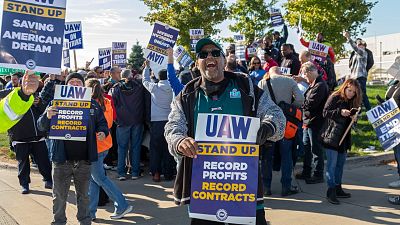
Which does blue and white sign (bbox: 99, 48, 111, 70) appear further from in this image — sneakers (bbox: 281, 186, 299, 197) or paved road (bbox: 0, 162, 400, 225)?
sneakers (bbox: 281, 186, 299, 197)

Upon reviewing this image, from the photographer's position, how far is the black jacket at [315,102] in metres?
7.21

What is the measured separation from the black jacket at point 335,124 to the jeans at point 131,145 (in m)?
3.81

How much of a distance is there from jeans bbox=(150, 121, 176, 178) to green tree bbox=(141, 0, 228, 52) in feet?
62.2

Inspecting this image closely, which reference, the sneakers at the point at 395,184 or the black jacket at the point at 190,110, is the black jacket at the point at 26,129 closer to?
the black jacket at the point at 190,110

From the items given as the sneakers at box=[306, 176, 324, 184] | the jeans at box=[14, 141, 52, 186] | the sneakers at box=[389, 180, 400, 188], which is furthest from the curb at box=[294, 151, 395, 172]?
the jeans at box=[14, 141, 52, 186]

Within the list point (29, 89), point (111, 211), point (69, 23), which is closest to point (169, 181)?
point (111, 211)

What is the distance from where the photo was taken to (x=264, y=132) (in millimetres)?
2965

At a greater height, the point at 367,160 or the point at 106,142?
the point at 106,142

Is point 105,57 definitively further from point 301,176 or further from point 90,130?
point 90,130

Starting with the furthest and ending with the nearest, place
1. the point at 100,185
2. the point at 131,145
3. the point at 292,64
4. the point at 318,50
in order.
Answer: the point at 318,50 → the point at 292,64 → the point at 131,145 → the point at 100,185

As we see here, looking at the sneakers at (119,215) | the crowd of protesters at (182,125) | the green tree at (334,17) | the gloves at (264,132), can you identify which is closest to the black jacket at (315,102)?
the crowd of protesters at (182,125)

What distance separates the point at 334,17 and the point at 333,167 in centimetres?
1644

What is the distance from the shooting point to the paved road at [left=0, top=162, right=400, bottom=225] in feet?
19.1

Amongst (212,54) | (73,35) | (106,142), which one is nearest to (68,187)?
(106,142)
